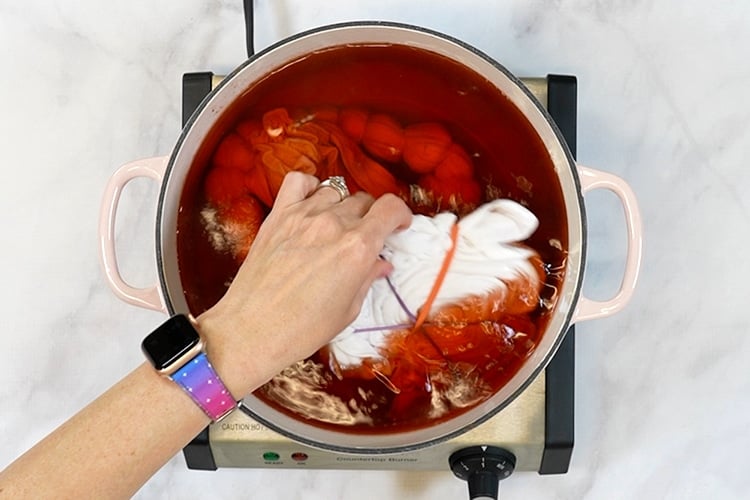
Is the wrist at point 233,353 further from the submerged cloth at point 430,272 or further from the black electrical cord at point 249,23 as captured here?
the black electrical cord at point 249,23

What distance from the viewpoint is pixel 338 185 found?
0.64 meters

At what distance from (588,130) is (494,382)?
0.95ft

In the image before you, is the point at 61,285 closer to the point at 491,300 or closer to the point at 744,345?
the point at 491,300

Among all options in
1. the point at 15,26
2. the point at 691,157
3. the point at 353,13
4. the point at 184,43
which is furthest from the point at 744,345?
the point at 15,26

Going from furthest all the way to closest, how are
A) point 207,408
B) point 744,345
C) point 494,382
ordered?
point 744,345, point 494,382, point 207,408

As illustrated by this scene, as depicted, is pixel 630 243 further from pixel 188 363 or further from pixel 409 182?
pixel 188 363

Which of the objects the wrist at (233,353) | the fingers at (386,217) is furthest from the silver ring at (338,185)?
the wrist at (233,353)

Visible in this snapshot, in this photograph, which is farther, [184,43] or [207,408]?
[184,43]

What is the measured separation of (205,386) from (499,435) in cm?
29

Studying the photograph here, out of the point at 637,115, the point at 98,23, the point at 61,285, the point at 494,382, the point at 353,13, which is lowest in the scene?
the point at 494,382

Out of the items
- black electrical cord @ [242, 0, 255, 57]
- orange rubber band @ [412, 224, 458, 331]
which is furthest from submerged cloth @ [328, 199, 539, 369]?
black electrical cord @ [242, 0, 255, 57]

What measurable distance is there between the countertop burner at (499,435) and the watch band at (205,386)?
0.19m

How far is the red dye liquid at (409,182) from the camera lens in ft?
2.17

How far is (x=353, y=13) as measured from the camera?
82cm
